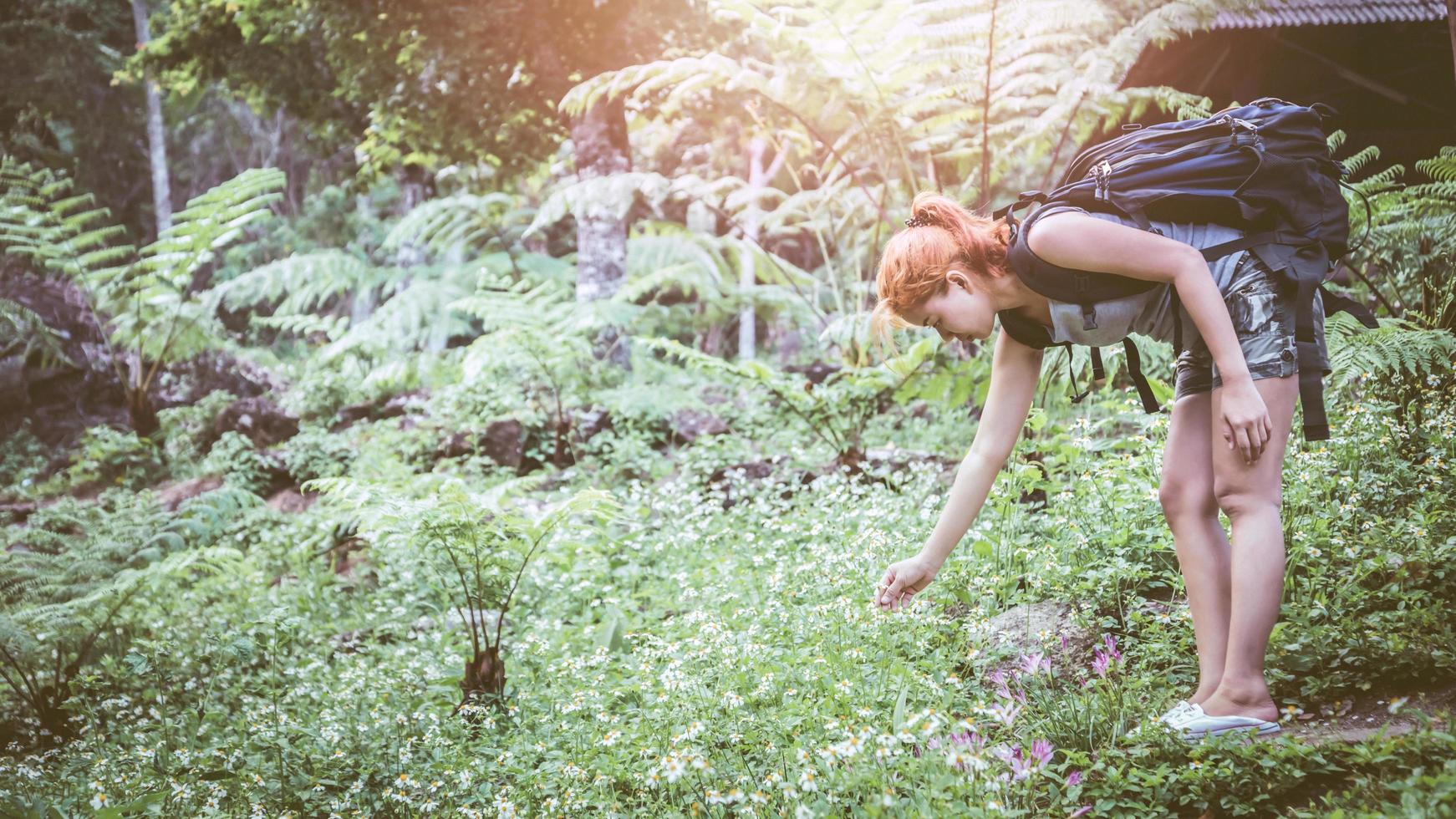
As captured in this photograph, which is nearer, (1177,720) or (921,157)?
(1177,720)

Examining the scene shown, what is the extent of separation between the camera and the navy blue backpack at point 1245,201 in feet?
6.67

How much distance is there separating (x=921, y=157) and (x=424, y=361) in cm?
533

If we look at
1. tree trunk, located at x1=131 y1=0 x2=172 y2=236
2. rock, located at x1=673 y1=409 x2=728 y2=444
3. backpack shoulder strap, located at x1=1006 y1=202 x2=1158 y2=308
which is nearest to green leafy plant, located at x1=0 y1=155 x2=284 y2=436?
rock, located at x1=673 y1=409 x2=728 y2=444

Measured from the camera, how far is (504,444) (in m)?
6.89

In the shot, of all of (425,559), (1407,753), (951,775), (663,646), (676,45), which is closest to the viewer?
(1407,753)

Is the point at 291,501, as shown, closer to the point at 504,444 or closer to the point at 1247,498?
the point at 504,444

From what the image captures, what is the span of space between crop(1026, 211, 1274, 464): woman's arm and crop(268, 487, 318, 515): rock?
6.51m

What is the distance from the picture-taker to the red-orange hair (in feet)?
7.06

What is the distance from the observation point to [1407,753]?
5.87 ft

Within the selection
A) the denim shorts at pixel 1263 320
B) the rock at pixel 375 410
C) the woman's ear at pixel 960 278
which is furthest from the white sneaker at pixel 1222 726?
the rock at pixel 375 410

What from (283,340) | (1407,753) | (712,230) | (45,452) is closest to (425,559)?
(1407,753)

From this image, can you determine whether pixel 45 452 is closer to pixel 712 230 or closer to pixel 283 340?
pixel 283 340

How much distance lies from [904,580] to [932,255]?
→ 33.0 inches

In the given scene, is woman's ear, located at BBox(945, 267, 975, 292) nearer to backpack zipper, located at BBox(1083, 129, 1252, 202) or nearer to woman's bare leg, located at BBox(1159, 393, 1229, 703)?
backpack zipper, located at BBox(1083, 129, 1252, 202)
